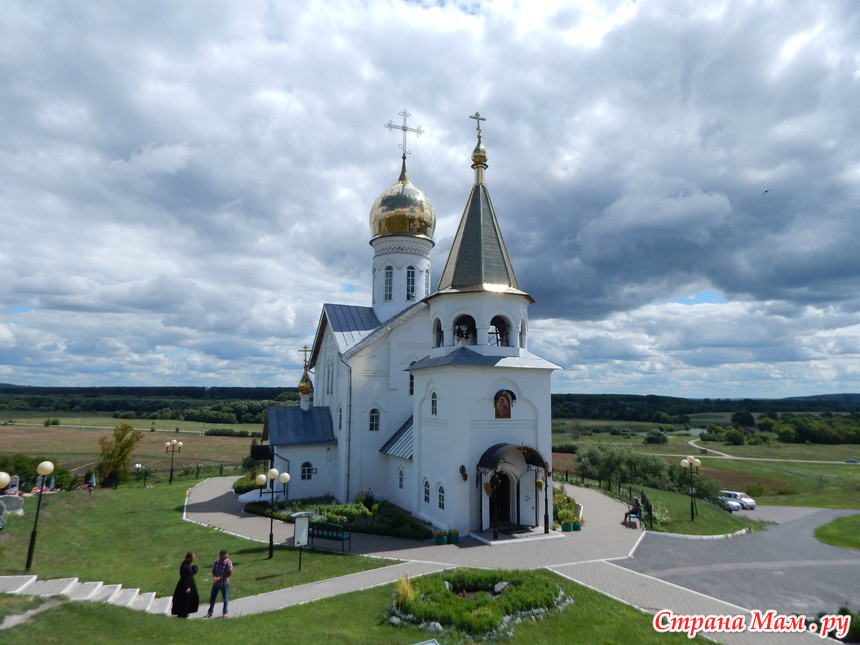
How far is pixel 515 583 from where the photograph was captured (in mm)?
10664

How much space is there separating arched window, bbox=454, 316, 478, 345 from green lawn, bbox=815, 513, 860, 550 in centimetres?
1325

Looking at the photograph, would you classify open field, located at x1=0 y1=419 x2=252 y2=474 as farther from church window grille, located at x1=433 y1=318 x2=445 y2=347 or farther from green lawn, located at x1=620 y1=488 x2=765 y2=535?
green lawn, located at x1=620 y1=488 x2=765 y2=535

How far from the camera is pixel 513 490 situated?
17.1 m

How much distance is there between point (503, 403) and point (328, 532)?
6932mm

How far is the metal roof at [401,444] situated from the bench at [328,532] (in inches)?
188

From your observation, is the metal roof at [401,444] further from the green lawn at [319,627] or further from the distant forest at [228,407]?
the distant forest at [228,407]

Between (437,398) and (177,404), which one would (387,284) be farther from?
(177,404)

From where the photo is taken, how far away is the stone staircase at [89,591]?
30.3 feet

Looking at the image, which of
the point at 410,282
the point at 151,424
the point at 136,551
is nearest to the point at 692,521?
the point at 410,282

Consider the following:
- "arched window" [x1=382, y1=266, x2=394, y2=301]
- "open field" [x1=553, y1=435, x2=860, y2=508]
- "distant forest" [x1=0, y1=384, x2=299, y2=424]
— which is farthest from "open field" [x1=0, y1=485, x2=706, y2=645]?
"distant forest" [x1=0, y1=384, x2=299, y2=424]

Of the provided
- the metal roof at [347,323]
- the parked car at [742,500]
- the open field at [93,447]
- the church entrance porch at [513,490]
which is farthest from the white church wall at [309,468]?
the parked car at [742,500]

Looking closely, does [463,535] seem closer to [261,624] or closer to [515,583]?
[515,583]

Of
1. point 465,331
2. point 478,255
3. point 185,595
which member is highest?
point 478,255

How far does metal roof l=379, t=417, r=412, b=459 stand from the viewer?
19.8 m
